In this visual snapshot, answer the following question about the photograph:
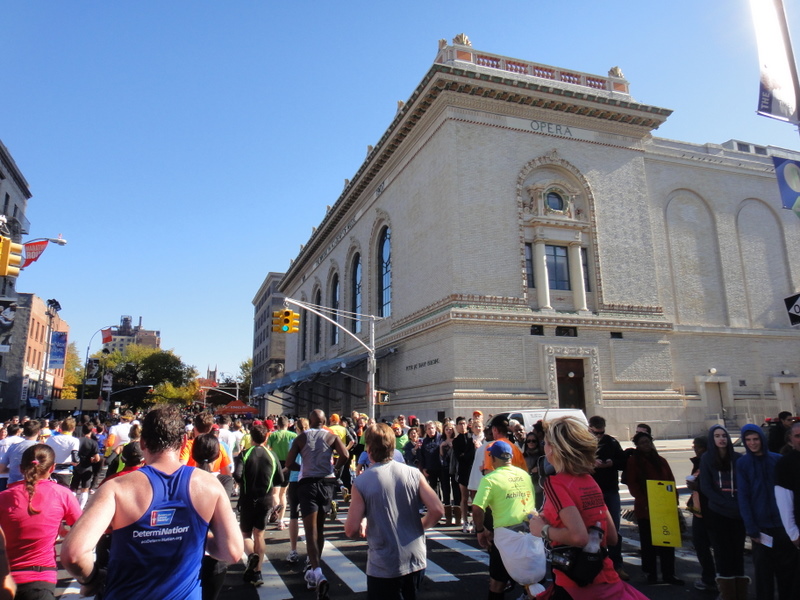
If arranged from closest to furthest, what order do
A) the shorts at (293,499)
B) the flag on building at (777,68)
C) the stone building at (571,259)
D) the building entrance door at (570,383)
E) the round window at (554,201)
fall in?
the shorts at (293,499), the flag on building at (777,68), the stone building at (571,259), the building entrance door at (570,383), the round window at (554,201)

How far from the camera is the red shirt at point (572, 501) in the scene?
12.3 feet

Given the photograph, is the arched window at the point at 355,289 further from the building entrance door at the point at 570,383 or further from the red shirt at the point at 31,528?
the red shirt at the point at 31,528

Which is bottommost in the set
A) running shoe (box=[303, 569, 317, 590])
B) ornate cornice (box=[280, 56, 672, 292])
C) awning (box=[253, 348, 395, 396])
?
running shoe (box=[303, 569, 317, 590])

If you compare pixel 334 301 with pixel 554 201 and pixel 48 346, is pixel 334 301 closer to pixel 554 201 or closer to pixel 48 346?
pixel 554 201

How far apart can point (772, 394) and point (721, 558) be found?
28.6 m

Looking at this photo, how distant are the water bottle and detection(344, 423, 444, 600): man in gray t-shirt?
3.91 ft

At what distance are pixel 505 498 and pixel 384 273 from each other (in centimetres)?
2916

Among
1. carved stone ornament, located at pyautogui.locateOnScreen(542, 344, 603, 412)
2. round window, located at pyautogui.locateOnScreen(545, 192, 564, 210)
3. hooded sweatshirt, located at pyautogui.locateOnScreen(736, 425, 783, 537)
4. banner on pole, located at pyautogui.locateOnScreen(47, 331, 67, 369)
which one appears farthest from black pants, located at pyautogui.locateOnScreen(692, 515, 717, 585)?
banner on pole, located at pyautogui.locateOnScreen(47, 331, 67, 369)

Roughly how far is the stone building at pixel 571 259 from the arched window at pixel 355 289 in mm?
5016

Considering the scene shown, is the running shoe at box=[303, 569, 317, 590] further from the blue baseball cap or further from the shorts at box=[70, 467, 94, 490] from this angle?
the shorts at box=[70, 467, 94, 490]

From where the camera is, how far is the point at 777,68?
29.7 feet

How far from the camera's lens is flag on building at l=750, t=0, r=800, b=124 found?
8.95 m

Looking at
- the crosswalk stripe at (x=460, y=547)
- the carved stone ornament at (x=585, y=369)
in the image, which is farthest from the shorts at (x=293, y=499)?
the carved stone ornament at (x=585, y=369)

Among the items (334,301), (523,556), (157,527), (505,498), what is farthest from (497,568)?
(334,301)
